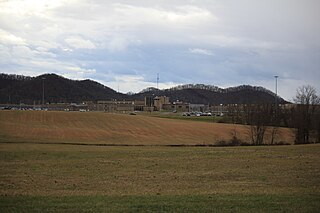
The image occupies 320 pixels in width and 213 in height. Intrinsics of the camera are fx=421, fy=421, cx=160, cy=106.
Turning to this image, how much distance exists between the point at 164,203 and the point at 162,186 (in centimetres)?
577

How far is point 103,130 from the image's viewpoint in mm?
82562

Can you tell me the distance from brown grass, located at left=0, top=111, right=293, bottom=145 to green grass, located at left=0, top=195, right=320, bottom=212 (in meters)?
50.4

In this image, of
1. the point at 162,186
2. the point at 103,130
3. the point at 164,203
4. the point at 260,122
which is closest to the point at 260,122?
the point at 260,122

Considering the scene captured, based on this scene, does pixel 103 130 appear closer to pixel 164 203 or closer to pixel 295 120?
pixel 295 120

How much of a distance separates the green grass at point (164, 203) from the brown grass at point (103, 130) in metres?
50.4

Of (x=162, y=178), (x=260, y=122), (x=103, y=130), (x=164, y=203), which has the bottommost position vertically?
(x=103, y=130)

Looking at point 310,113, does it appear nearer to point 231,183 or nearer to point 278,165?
point 278,165

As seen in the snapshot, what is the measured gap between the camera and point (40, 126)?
8200 cm

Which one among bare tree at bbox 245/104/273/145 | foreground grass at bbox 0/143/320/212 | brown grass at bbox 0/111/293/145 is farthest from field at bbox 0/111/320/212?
bare tree at bbox 245/104/273/145

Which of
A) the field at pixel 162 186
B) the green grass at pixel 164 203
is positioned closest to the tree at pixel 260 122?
the field at pixel 162 186

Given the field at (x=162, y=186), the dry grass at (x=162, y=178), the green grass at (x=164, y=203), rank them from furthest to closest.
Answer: the dry grass at (x=162, y=178) < the field at (x=162, y=186) < the green grass at (x=164, y=203)

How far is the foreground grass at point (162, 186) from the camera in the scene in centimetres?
1345

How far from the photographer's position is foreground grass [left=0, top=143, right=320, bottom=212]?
13.4m

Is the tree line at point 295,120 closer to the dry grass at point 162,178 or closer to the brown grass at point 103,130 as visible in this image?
the brown grass at point 103,130
